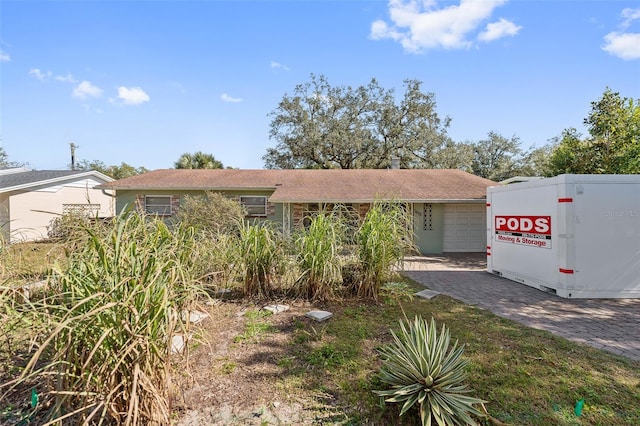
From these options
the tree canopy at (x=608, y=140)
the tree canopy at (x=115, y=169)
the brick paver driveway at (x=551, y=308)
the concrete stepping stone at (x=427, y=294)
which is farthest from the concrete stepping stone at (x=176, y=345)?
the tree canopy at (x=115, y=169)

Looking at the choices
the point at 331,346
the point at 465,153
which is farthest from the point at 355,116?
the point at 331,346

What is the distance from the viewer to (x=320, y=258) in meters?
5.51

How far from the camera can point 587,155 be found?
1204 centimetres

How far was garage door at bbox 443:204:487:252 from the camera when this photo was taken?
44.4 feet

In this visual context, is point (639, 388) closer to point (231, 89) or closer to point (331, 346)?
point (331, 346)

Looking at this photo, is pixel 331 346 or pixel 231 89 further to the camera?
pixel 231 89

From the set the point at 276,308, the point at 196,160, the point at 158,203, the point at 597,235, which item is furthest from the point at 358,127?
the point at 276,308

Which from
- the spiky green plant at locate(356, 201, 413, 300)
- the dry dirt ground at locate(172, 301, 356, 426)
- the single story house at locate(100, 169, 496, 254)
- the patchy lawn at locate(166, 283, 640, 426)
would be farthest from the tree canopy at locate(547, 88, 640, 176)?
the dry dirt ground at locate(172, 301, 356, 426)

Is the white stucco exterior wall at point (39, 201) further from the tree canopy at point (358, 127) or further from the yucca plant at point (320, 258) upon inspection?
the tree canopy at point (358, 127)

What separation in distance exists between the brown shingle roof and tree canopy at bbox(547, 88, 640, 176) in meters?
3.42

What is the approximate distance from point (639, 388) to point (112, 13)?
12.1 metres

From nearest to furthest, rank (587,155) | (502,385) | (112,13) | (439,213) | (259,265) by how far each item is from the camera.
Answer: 1. (502,385)
2. (259,265)
3. (112,13)
4. (587,155)
5. (439,213)

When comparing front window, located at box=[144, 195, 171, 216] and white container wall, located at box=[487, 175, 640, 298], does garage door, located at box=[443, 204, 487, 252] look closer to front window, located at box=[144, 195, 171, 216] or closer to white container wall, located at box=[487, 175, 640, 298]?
white container wall, located at box=[487, 175, 640, 298]

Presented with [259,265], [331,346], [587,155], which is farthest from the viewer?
[587,155]
